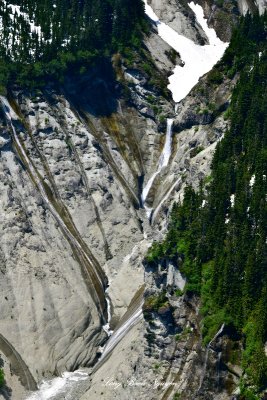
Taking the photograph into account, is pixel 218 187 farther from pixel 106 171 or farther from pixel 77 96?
pixel 77 96

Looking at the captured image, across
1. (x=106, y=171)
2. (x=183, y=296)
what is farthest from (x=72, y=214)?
(x=183, y=296)

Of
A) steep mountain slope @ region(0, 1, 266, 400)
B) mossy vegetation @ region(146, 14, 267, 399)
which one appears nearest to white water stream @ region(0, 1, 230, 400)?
steep mountain slope @ region(0, 1, 266, 400)

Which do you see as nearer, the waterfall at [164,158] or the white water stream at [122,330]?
the white water stream at [122,330]

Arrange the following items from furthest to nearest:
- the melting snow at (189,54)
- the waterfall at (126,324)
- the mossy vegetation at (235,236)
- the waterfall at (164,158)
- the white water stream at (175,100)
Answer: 1. the melting snow at (189,54)
2. the waterfall at (164,158)
3. the waterfall at (126,324)
4. the white water stream at (175,100)
5. the mossy vegetation at (235,236)

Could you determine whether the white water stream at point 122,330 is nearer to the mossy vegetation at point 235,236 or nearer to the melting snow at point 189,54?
the mossy vegetation at point 235,236

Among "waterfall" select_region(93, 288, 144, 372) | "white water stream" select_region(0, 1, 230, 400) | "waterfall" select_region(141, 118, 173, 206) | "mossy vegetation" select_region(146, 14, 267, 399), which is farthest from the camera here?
"waterfall" select_region(141, 118, 173, 206)

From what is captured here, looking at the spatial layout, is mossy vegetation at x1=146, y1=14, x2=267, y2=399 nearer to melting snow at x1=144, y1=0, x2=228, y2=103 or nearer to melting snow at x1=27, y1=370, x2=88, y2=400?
melting snow at x1=27, y1=370, x2=88, y2=400

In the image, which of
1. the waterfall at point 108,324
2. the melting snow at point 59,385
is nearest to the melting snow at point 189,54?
the waterfall at point 108,324

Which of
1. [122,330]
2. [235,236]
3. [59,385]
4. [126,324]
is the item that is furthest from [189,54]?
[59,385]
